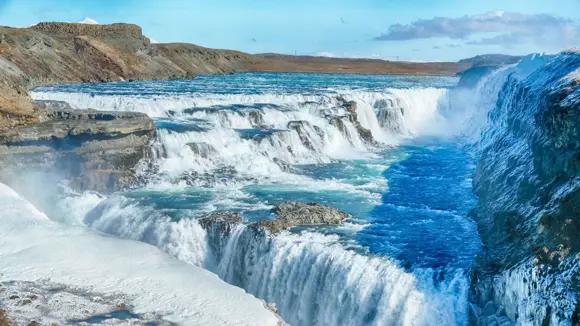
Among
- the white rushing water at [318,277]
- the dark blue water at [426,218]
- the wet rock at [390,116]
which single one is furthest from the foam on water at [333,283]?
the wet rock at [390,116]

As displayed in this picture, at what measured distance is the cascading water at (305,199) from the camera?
10.4 m

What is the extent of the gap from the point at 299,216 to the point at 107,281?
5425 millimetres

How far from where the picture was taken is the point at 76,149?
55.7ft

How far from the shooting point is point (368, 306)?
10.1m

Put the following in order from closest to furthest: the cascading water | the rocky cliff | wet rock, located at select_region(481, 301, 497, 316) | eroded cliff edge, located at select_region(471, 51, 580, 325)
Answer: eroded cliff edge, located at select_region(471, 51, 580, 325) < wet rock, located at select_region(481, 301, 497, 316) < the cascading water < the rocky cliff

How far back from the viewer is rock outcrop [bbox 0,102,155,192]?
16094 millimetres

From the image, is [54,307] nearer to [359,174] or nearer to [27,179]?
[27,179]

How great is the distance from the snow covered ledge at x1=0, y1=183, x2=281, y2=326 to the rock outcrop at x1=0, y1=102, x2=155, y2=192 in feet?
17.4

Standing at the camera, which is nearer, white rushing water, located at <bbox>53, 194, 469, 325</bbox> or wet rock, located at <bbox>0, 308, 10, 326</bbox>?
wet rock, located at <bbox>0, 308, 10, 326</bbox>

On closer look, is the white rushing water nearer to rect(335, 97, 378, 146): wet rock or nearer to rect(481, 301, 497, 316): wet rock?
rect(481, 301, 497, 316): wet rock

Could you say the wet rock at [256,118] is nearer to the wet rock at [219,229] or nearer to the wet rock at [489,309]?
the wet rock at [219,229]

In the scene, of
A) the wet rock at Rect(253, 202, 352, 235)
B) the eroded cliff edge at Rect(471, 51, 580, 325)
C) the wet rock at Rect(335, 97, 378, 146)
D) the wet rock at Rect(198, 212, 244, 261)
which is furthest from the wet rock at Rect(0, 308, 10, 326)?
the wet rock at Rect(335, 97, 378, 146)

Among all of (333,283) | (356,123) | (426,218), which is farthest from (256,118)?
(333,283)

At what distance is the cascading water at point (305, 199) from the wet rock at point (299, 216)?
0.37 metres
